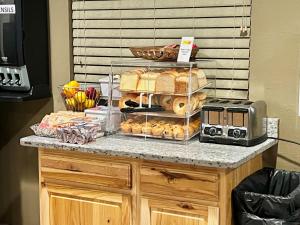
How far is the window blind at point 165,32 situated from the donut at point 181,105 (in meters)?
0.33

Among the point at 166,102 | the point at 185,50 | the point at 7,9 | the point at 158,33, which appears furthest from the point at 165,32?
the point at 7,9

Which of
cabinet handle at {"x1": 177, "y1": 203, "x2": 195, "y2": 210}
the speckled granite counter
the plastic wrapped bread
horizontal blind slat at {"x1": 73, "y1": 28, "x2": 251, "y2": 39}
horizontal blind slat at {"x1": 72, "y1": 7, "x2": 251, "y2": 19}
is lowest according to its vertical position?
cabinet handle at {"x1": 177, "y1": 203, "x2": 195, "y2": 210}

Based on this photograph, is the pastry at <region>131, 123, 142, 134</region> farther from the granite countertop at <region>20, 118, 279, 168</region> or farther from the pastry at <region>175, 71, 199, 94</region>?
the pastry at <region>175, 71, 199, 94</region>

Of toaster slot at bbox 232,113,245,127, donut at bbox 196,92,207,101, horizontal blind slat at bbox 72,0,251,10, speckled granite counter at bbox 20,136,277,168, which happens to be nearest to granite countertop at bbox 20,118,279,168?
speckled granite counter at bbox 20,136,277,168

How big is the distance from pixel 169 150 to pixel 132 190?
0.87ft

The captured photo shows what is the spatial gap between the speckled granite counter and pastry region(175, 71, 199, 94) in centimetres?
27

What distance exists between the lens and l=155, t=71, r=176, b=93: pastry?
2.54 m

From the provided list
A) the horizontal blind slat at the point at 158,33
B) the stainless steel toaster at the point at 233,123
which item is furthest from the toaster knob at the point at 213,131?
the horizontal blind slat at the point at 158,33

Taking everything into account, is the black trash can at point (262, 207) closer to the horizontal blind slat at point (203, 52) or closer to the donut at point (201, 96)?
Result: the donut at point (201, 96)

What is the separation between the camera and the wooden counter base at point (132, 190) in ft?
7.39

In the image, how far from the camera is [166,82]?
2.56m

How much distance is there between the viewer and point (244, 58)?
8.98 feet

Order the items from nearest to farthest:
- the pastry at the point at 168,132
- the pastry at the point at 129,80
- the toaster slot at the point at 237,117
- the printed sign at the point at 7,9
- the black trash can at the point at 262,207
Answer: the black trash can at the point at 262,207 → the toaster slot at the point at 237,117 → the pastry at the point at 168,132 → the pastry at the point at 129,80 → the printed sign at the point at 7,9

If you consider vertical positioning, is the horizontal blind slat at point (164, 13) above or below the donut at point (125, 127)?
above
